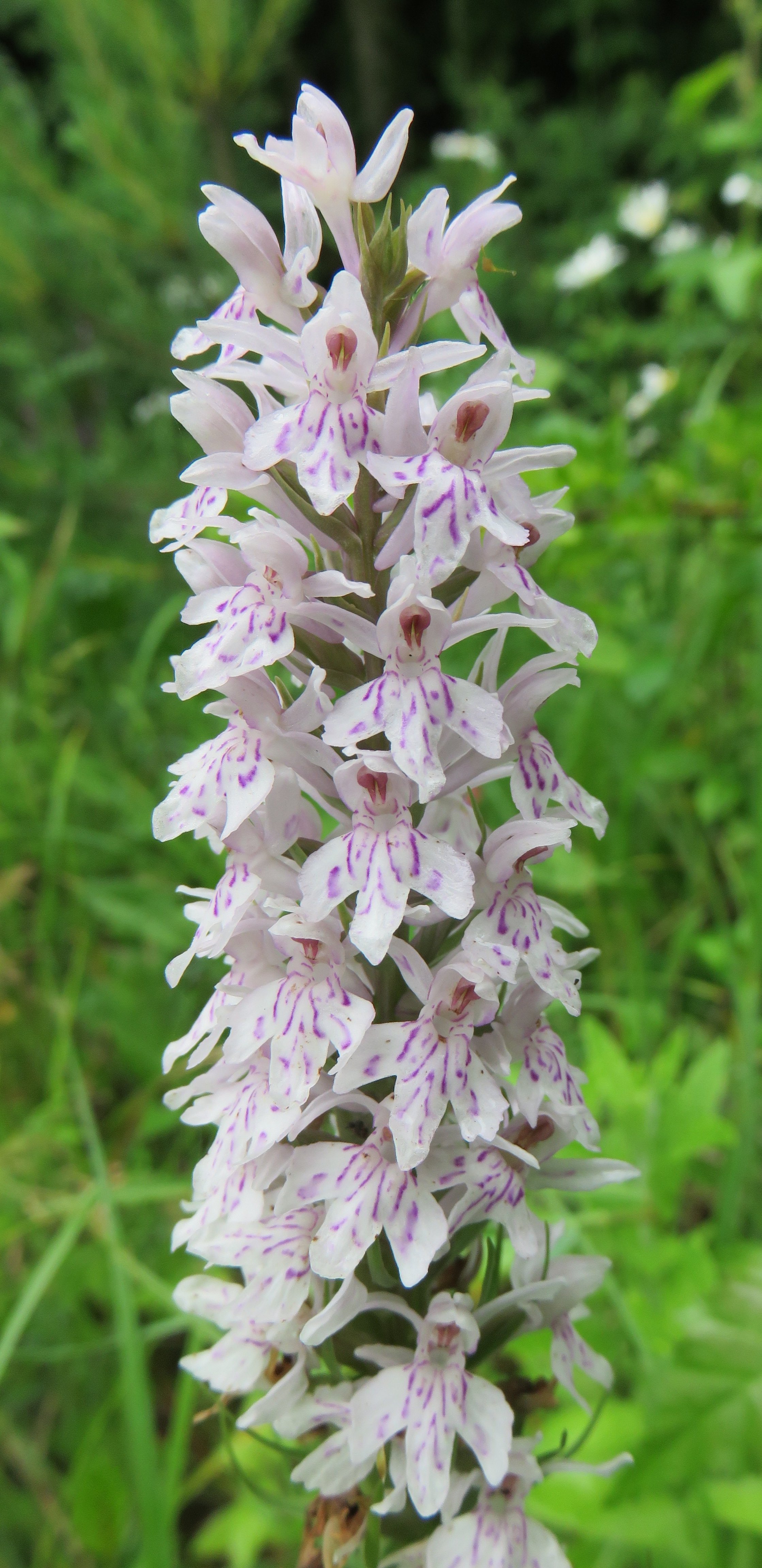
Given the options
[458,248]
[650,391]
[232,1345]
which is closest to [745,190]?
[650,391]

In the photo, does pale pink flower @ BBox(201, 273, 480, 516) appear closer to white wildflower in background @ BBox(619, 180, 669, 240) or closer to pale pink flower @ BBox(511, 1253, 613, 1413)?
pale pink flower @ BBox(511, 1253, 613, 1413)

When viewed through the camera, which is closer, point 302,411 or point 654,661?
point 302,411

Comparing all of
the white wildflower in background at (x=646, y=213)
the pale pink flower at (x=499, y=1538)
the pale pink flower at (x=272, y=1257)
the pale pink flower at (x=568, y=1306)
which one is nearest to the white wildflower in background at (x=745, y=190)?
the white wildflower in background at (x=646, y=213)

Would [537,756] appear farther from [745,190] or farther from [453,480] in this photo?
[745,190]

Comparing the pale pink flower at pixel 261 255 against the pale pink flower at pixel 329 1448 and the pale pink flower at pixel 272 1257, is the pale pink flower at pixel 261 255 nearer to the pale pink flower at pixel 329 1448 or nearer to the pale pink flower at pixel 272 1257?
the pale pink flower at pixel 272 1257

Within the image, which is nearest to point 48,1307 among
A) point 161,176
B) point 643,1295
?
point 643,1295

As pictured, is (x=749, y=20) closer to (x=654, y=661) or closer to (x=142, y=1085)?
(x=654, y=661)
